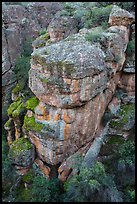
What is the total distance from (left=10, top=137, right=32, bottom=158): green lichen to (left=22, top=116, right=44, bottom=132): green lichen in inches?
34.1

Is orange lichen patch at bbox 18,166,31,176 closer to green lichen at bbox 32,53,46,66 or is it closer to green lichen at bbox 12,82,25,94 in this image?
green lichen at bbox 12,82,25,94

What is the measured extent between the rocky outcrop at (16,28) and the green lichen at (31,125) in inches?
201

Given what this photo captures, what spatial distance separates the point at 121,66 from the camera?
16.2 meters

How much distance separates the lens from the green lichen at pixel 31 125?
15.6 meters

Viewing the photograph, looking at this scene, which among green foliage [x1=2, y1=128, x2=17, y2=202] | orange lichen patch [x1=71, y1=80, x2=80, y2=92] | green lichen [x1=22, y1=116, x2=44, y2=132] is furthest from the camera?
green foliage [x1=2, y1=128, x2=17, y2=202]

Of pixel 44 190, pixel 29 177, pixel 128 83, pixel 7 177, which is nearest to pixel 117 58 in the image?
pixel 128 83

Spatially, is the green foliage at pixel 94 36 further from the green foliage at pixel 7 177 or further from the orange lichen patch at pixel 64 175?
the green foliage at pixel 7 177

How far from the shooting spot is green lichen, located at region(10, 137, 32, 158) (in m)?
16.0

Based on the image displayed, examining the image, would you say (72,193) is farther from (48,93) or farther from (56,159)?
(48,93)

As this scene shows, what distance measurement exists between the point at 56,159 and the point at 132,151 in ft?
14.7

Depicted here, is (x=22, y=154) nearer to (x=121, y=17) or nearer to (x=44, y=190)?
(x=44, y=190)

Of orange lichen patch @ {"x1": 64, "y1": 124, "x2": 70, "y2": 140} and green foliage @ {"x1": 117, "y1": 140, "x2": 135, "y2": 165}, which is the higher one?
orange lichen patch @ {"x1": 64, "y1": 124, "x2": 70, "y2": 140}

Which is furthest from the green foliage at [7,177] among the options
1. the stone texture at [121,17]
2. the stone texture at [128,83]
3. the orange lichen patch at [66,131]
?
the stone texture at [121,17]

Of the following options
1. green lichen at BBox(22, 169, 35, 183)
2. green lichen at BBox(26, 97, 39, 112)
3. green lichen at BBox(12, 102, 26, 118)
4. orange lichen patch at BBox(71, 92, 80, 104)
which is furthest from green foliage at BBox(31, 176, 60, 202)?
orange lichen patch at BBox(71, 92, 80, 104)
